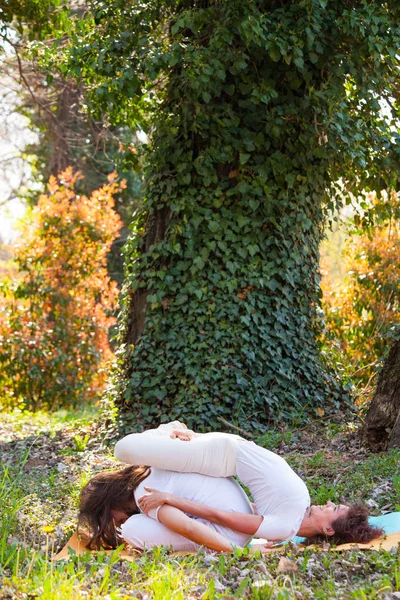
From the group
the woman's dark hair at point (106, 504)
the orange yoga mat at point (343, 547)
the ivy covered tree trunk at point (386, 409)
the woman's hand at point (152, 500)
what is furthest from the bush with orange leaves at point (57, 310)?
the woman's hand at point (152, 500)

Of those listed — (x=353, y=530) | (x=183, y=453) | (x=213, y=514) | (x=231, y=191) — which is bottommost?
(x=353, y=530)

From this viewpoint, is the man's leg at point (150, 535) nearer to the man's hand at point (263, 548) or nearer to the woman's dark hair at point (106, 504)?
the woman's dark hair at point (106, 504)

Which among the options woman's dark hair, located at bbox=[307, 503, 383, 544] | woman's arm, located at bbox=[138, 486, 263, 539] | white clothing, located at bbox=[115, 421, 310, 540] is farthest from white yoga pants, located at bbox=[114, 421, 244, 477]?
woman's dark hair, located at bbox=[307, 503, 383, 544]

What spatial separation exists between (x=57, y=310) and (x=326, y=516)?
332 inches

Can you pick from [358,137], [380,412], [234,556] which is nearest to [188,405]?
[380,412]

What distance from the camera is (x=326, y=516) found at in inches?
169

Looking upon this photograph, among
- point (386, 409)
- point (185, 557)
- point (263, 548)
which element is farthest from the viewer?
point (386, 409)

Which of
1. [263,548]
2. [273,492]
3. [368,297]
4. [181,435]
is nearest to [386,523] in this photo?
[273,492]

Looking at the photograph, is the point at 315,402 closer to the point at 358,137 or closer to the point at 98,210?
the point at 358,137

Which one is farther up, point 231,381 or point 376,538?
point 231,381

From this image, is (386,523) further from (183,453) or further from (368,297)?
(368,297)

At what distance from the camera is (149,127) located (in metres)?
8.88

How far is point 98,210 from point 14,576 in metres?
9.89

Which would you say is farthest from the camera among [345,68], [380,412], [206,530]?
[345,68]
